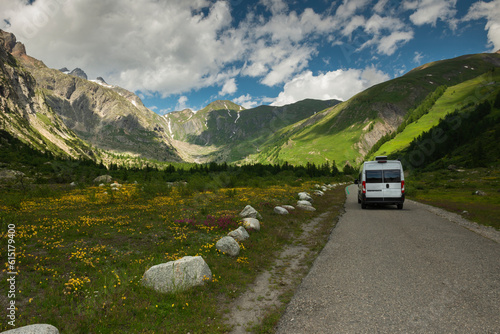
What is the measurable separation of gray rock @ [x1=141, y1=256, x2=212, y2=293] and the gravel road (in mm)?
2990

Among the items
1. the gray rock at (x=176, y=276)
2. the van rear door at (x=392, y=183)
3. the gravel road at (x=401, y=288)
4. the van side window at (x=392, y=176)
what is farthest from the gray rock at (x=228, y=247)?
the van side window at (x=392, y=176)

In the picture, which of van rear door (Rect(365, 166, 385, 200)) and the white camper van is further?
van rear door (Rect(365, 166, 385, 200))

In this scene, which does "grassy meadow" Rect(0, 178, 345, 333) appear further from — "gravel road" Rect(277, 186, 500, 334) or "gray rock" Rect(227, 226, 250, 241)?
"gravel road" Rect(277, 186, 500, 334)

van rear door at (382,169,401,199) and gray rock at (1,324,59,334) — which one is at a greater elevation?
van rear door at (382,169,401,199)

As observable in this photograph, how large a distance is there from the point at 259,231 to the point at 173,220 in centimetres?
585

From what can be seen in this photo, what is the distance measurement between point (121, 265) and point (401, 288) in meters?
9.32

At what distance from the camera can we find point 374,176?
21.1 meters

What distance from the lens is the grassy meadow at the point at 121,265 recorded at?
5.58 metres

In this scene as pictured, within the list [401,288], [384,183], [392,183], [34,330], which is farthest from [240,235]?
[392,183]

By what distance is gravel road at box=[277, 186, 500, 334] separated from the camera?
16.9 ft

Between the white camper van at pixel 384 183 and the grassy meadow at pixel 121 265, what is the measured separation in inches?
276

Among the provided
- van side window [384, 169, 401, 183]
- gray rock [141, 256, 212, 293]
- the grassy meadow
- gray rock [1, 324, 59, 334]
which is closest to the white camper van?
van side window [384, 169, 401, 183]

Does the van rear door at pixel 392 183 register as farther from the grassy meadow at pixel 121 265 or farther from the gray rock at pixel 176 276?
the gray rock at pixel 176 276

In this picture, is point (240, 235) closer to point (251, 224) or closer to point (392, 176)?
point (251, 224)
